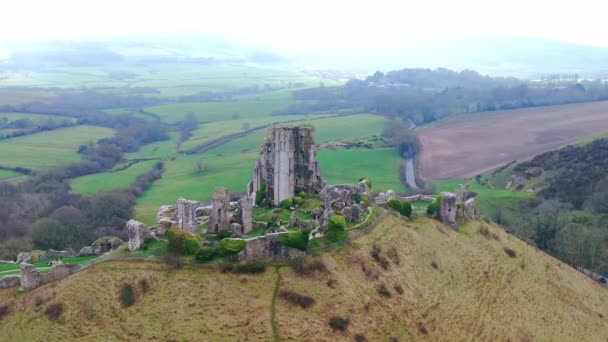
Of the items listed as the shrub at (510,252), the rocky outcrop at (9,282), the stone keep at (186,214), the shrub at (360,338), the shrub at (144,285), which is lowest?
the shrub at (510,252)

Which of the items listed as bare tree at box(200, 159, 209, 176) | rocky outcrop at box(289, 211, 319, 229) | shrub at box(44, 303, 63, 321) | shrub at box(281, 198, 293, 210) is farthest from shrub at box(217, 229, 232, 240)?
bare tree at box(200, 159, 209, 176)

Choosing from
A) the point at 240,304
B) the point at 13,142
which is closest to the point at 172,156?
the point at 13,142

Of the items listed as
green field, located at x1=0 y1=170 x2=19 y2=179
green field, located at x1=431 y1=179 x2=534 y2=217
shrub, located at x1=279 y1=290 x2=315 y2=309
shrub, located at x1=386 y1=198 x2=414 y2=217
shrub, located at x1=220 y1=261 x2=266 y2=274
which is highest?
shrub, located at x1=386 y1=198 x2=414 y2=217

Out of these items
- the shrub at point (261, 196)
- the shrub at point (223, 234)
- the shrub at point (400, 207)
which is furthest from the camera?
the shrub at point (261, 196)

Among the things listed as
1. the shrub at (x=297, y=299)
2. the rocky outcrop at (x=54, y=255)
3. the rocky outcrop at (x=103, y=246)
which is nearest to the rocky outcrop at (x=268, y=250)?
the shrub at (x=297, y=299)

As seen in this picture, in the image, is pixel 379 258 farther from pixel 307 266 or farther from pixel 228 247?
pixel 228 247

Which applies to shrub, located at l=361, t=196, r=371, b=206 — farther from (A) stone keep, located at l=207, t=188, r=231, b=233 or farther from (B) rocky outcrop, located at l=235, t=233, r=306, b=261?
(B) rocky outcrop, located at l=235, t=233, r=306, b=261

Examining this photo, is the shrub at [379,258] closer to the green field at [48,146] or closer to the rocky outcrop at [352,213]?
the rocky outcrop at [352,213]

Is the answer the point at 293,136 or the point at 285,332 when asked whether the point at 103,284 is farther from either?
the point at 293,136
